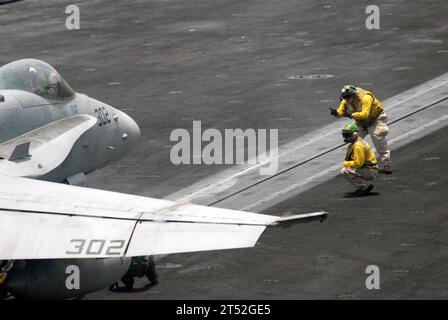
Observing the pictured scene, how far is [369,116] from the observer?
1272 inches

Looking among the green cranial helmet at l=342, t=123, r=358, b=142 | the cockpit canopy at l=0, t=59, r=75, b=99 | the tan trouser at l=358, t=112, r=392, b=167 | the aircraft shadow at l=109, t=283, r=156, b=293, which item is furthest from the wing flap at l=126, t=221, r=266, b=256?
the tan trouser at l=358, t=112, r=392, b=167

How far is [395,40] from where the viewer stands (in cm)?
4712

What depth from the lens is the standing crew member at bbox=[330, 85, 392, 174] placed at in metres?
32.2

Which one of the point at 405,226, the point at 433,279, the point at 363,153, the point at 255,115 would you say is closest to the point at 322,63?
the point at 255,115

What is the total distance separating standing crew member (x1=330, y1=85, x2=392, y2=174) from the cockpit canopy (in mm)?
8753

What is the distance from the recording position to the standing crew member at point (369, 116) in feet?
106

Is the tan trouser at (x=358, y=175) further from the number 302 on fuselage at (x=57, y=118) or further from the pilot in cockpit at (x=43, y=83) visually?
the pilot in cockpit at (x=43, y=83)

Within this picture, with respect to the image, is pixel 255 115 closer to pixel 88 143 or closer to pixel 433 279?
pixel 88 143

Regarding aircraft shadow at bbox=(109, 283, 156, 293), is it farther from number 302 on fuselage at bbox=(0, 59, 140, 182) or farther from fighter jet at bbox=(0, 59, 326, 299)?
number 302 on fuselage at bbox=(0, 59, 140, 182)

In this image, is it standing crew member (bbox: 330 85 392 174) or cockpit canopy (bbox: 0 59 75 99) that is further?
standing crew member (bbox: 330 85 392 174)

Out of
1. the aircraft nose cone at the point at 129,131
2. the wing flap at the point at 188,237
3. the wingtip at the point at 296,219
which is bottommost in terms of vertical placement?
the aircraft nose cone at the point at 129,131

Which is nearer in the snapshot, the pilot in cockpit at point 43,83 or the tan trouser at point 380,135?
the pilot in cockpit at point 43,83

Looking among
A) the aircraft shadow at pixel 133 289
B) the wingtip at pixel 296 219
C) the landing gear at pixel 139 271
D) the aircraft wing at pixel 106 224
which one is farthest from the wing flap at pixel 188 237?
the aircraft shadow at pixel 133 289

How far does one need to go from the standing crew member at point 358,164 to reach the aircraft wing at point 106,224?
35.4ft
